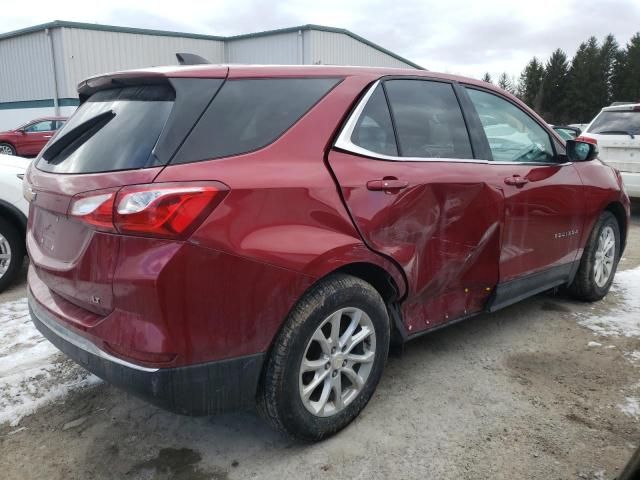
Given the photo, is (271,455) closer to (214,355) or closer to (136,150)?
(214,355)

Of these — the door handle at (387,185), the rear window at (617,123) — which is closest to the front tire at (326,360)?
the door handle at (387,185)

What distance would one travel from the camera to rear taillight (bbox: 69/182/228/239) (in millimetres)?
1896

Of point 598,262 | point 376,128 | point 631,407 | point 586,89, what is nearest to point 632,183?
point 598,262

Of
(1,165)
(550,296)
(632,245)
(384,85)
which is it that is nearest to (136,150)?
(384,85)

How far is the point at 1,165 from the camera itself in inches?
182

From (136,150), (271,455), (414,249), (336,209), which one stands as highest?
(136,150)

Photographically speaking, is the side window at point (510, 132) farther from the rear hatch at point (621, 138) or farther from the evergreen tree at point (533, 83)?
the evergreen tree at point (533, 83)

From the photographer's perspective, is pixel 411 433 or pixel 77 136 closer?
pixel 77 136

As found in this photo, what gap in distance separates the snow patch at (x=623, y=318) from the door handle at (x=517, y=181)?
1.30 meters

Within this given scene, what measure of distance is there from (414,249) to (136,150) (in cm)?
137

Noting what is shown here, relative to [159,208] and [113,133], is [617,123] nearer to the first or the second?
[113,133]

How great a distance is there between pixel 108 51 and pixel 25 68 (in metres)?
4.57

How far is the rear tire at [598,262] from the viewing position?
4191 millimetres

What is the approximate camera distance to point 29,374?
3088 mm
